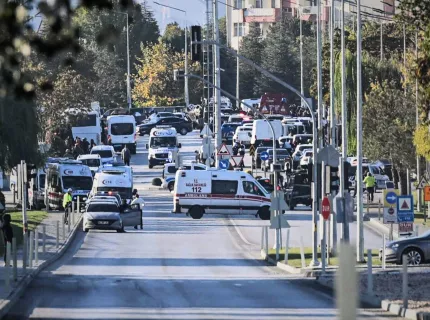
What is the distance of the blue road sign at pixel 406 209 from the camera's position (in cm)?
3672

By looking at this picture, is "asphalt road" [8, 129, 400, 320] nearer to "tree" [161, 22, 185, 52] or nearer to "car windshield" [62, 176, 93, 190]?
"car windshield" [62, 176, 93, 190]

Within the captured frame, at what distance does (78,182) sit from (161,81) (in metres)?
78.3

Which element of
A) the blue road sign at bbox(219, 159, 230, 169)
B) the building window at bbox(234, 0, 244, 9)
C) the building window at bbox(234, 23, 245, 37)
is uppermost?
the building window at bbox(234, 0, 244, 9)

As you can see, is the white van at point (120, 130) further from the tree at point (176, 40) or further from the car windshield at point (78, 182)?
the tree at point (176, 40)

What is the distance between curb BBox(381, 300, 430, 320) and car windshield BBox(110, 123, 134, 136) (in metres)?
73.1

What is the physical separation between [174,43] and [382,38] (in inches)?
2784

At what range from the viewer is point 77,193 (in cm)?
6300

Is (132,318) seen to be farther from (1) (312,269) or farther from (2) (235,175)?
(2) (235,175)

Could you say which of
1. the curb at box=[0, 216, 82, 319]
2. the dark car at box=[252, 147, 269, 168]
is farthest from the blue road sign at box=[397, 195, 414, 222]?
the dark car at box=[252, 147, 269, 168]

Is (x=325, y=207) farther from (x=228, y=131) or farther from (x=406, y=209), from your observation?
(x=228, y=131)

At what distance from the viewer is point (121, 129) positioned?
317 ft

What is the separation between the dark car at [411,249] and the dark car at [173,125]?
243 feet

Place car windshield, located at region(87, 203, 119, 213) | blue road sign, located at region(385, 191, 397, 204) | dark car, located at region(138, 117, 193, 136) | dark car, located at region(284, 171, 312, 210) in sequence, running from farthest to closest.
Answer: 1. dark car, located at region(138, 117, 193, 136)
2. dark car, located at region(284, 171, 312, 210)
3. car windshield, located at region(87, 203, 119, 213)
4. blue road sign, located at region(385, 191, 397, 204)

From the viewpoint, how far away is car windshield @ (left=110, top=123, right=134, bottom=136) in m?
96.2
